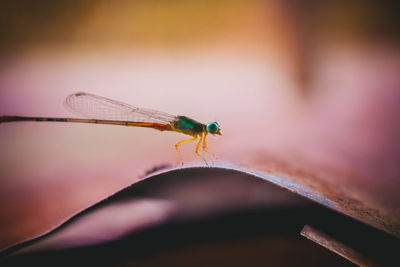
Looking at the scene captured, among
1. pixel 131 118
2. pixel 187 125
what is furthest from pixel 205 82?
pixel 131 118

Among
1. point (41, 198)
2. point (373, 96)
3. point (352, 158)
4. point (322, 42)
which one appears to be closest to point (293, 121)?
point (352, 158)

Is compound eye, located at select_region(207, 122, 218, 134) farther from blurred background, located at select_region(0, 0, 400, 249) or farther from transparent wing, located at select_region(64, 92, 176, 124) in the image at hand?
transparent wing, located at select_region(64, 92, 176, 124)

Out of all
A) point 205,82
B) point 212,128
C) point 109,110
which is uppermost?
point 205,82

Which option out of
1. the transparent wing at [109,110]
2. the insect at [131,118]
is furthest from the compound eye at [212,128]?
the transparent wing at [109,110]

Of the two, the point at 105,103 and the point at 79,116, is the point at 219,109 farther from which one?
the point at 79,116

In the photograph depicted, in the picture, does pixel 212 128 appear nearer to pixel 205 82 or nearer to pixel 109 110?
pixel 205 82

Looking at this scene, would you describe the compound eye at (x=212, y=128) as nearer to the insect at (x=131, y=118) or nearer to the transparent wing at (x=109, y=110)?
the insect at (x=131, y=118)
